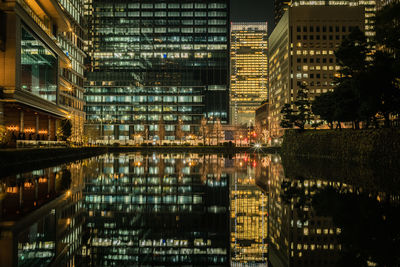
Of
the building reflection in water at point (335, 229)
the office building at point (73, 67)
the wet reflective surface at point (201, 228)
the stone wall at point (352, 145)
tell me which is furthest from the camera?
the office building at point (73, 67)

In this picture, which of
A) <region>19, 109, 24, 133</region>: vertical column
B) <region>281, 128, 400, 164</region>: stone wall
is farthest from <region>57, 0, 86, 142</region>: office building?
<region>281, 128, 400, 164</region>: stone wall

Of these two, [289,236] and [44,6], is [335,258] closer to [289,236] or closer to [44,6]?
[289,236]

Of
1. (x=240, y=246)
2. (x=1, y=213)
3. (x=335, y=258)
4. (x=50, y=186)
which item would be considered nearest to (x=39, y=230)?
(x=1, y=213)

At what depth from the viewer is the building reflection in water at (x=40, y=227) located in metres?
6.22

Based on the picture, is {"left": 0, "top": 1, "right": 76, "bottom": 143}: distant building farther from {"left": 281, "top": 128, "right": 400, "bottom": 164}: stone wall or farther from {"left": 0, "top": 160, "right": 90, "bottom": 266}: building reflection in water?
{"left": 281, "top": 128, "right": 400, "bottom": 164}: stone wall

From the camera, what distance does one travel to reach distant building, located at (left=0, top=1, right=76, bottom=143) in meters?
37.9

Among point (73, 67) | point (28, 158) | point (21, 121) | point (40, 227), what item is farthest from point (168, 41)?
point (40, 227)

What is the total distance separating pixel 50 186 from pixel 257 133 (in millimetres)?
117381

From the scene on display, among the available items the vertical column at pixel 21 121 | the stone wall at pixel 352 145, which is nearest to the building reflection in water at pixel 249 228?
the stone wall at pixel 352 145

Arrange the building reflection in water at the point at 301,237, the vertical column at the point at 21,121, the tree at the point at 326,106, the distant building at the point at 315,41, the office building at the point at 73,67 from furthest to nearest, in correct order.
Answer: the distant building at the point at 315,41 < the office building at the point at 73,67 < the vertical column at the point at 21,121 < the tree at the point at 326,106 < the building reflection in water at the point at 301,237

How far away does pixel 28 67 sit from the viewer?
4231 cm

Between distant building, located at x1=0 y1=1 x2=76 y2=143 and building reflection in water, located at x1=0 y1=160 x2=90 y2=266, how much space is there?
29249mm

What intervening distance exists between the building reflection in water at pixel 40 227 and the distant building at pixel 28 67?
96.0ft

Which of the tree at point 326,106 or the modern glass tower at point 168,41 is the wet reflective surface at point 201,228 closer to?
the tree at point 326,106
